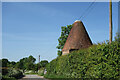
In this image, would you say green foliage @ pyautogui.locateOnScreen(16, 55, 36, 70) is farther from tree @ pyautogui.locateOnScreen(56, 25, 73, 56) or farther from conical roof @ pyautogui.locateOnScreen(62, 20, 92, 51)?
conical roof @ pyautogui.locateOnScreen(62, 20, 92, 51)

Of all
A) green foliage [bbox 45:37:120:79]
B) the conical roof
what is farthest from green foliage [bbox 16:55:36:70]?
green foliage [bbox 45:37:120:79]

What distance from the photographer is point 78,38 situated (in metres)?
29.8

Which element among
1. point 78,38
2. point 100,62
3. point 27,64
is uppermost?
point 78,38

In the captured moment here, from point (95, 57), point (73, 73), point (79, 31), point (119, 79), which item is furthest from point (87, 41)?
point (119, 79)

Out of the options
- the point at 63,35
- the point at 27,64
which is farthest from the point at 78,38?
the point at 27,64

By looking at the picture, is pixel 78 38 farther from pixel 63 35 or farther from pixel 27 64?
pixel 27 64

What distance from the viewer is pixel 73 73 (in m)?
16.3

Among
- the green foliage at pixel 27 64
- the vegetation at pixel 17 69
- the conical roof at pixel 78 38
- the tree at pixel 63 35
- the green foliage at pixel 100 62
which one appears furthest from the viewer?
the green foliage at pixel 27 64

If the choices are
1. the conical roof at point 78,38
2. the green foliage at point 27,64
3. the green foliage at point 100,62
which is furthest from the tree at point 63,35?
the green foliage at point 27,64

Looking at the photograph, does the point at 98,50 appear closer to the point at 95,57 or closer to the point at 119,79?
the point at 95,57

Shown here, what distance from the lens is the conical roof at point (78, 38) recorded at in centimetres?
2886

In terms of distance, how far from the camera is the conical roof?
28.9 meters

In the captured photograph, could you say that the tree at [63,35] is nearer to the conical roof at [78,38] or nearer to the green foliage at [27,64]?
the conical roof at [78,38]

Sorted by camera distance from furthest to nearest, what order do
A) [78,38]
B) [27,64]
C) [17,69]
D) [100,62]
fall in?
[27,64] → [17,69] → [78,38] → [100,62]
